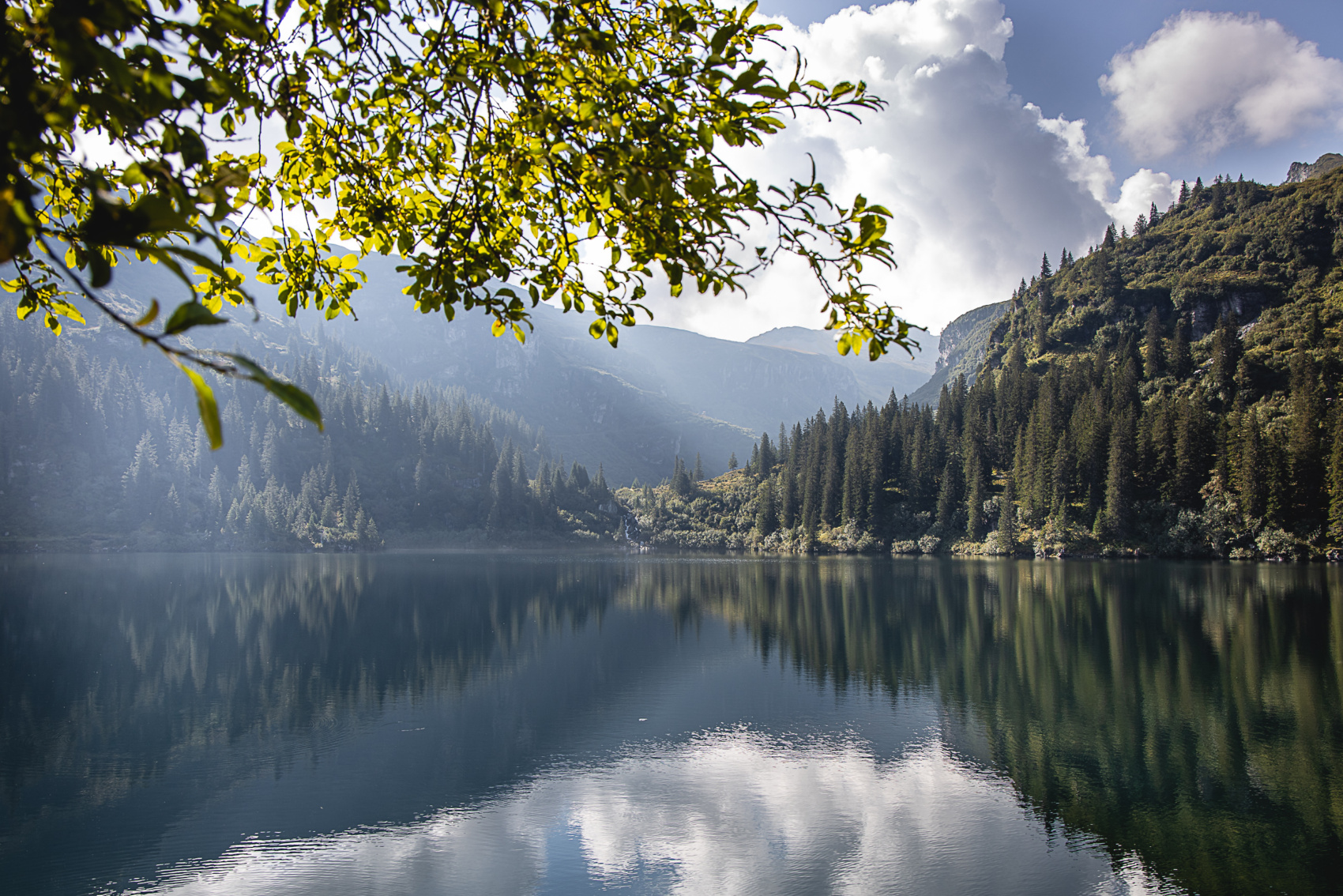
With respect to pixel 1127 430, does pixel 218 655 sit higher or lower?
lower

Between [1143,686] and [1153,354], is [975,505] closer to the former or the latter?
[1153,354]

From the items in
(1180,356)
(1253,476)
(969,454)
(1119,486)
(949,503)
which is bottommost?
(949,503)

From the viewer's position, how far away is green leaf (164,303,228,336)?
1.99 m

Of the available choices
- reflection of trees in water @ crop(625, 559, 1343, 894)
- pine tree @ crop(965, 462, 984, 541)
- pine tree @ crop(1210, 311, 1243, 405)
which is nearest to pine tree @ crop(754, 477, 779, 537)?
pine tree @ crop(965, 462, 984, 541)

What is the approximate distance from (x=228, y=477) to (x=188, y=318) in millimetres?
185719

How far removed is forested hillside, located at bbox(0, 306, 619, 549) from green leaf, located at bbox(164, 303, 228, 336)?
158829mm

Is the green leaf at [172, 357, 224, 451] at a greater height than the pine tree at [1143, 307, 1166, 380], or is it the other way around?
the pine tree at [1143, 307, 1166, 380]

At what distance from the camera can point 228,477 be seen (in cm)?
16138

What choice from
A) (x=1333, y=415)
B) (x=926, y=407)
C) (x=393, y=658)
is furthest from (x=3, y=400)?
(x=1333, y=415)

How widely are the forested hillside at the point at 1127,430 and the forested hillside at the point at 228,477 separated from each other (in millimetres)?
37396

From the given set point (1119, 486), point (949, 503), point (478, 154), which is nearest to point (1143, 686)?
point (478, 154)

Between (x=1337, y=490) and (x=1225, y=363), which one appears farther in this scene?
(x=1225, y=363)

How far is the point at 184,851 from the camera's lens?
1565 cm

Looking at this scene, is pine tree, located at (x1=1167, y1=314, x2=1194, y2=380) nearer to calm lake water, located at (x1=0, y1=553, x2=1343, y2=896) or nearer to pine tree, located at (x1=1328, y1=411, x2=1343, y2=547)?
pine tree, located at (x1=1328, y1=411, x2=1343, y2=547)
